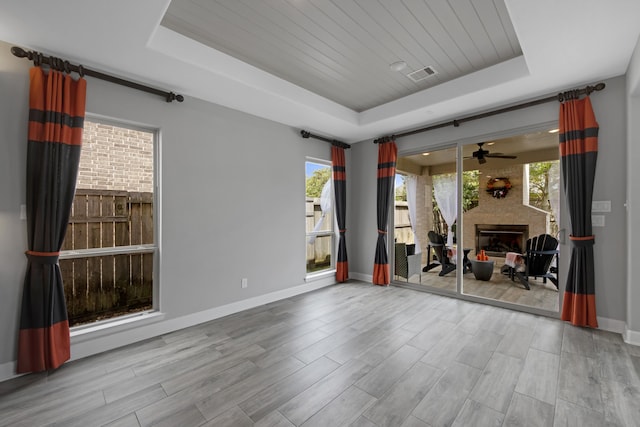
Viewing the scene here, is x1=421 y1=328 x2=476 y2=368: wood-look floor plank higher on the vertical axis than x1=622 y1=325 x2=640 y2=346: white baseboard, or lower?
lower

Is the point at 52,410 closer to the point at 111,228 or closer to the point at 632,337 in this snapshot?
the point at 111,228

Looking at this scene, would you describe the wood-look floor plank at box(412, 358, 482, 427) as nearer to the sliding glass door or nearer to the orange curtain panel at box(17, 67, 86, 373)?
the sliding glass door

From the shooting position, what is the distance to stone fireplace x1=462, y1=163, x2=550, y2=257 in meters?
5.86

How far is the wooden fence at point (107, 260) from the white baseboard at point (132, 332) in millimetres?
316

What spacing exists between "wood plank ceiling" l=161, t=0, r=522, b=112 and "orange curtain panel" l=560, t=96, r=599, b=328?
108 centimetres

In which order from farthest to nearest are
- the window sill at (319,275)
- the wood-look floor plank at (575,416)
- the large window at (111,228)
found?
the window sill at (319,275)
the large window at (111,228)
the wood-look floor plank at (575,416)

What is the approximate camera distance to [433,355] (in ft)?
8.01

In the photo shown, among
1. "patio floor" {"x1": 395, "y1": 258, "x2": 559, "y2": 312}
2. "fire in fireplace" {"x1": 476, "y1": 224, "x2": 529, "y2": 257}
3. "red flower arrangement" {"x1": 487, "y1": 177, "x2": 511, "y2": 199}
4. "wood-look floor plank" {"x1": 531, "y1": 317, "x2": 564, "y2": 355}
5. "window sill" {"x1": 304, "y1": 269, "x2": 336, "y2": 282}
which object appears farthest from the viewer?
"red flower arrangement" {"x1": 487, "y1": 177, "x2": 511, "y2": 199}

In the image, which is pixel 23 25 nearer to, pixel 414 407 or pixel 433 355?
pixel 414 407

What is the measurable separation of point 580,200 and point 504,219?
3.52m

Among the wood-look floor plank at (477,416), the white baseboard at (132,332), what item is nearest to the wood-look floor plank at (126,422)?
the white baseboard at (132,332)

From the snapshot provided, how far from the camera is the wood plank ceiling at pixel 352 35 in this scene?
84.8 inches

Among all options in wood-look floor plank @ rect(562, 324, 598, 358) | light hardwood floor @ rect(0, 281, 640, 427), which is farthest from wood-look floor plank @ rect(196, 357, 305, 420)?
wood-look floor plank @ rect(562, 324, 598, 358)

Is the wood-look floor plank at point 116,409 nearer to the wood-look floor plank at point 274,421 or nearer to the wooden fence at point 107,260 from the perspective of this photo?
the wood-look floor plank at point 274,421
